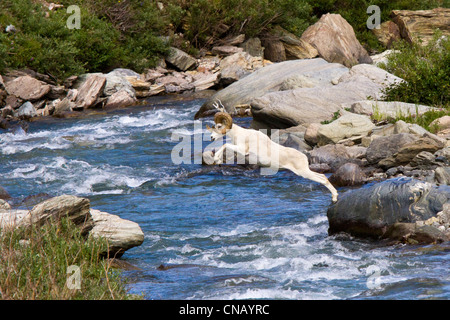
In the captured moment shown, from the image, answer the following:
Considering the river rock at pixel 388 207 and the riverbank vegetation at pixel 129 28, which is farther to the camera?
the riverbank vegetation at pixel 129 28

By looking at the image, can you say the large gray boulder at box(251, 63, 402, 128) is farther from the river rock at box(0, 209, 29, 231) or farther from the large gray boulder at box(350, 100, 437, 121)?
the river rock at box(0, 209, 29, 231)

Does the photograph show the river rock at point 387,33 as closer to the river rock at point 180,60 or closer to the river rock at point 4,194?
the river rock at point 180,60

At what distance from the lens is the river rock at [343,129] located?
48.9ft

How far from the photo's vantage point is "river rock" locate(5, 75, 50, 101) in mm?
22781

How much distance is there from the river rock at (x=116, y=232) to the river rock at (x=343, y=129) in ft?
24.6

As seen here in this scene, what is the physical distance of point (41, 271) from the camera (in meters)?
5.91

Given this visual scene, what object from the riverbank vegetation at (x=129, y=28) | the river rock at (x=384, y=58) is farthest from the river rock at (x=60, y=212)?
the riverbank vegetation at (x=129, y=28)

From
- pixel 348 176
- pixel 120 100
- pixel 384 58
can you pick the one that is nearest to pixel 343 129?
pixel 348 176

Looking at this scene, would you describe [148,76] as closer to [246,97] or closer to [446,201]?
[246,97]

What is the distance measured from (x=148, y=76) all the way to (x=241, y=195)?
672 inches

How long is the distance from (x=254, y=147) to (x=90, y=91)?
56.0 ft

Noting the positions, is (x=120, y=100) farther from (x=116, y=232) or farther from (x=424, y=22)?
(x=424, y=22)
